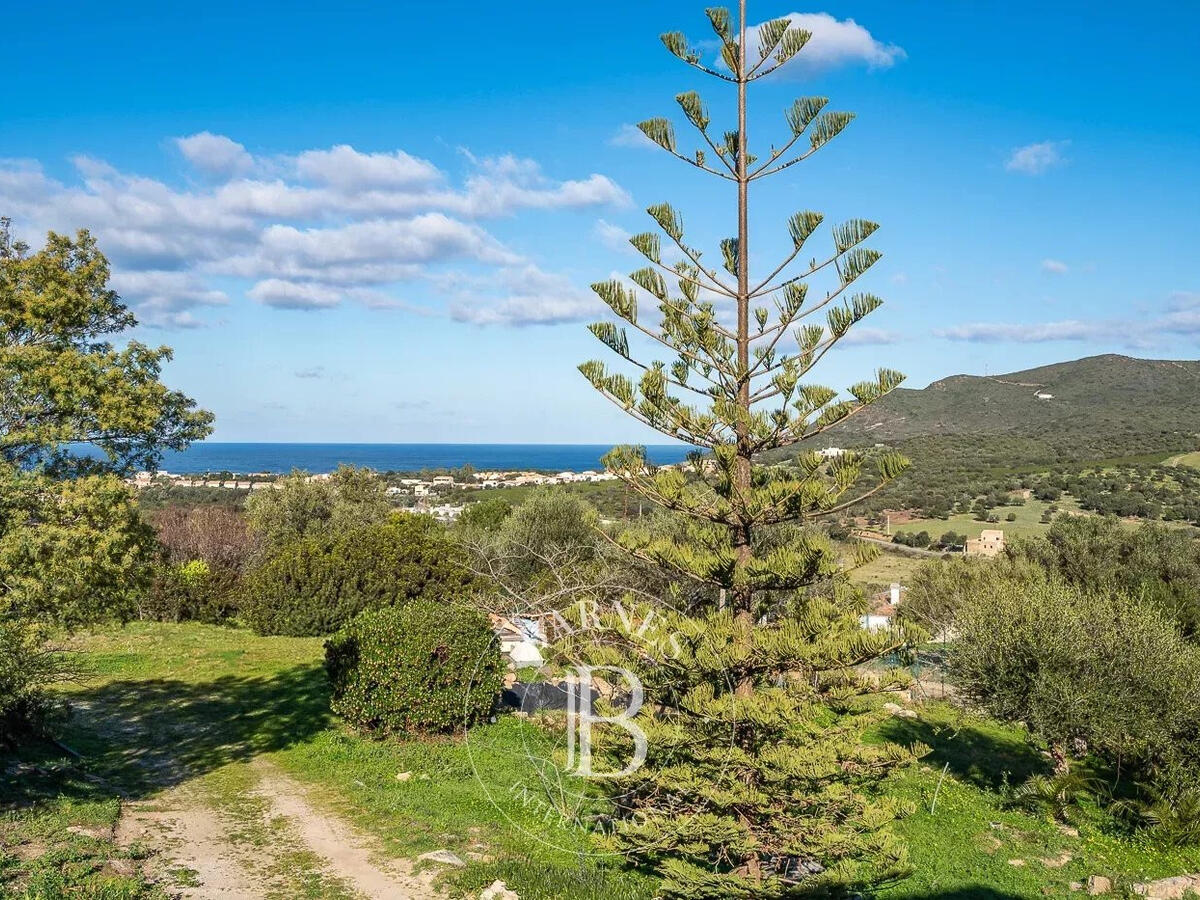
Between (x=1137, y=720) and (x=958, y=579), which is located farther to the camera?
(x=958, y=579)

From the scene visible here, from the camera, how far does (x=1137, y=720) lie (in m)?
10.2

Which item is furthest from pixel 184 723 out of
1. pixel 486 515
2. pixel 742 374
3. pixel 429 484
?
pixel 429 484

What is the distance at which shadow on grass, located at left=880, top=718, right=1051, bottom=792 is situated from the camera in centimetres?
1219

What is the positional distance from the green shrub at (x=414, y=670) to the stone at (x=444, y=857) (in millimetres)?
3854

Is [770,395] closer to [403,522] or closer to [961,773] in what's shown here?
[961,773]

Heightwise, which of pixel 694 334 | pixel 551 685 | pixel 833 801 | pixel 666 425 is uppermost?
pixel 694 334

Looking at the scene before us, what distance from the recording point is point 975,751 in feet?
44.2

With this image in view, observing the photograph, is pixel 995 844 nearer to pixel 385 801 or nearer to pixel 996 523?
pixel 385 801

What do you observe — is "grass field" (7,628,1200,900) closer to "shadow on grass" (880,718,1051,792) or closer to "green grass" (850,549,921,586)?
"shadow on grass" (880,718,1051,792)

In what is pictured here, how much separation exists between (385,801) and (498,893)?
2.96 m

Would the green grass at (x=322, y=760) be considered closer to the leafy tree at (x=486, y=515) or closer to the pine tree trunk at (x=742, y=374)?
the pine tree trunk at (x=742, y=374)

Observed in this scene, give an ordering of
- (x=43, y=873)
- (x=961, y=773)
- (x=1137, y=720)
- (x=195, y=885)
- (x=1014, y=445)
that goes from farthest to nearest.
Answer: (x=1014, y=445) → (x=961, y=773) → (x=1137, y=720) → (x=195, y=885) → (x=43, y=873)

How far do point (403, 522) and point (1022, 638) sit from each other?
50.9ft

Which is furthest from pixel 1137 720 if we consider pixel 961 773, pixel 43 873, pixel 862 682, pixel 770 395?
pixel 43 873
